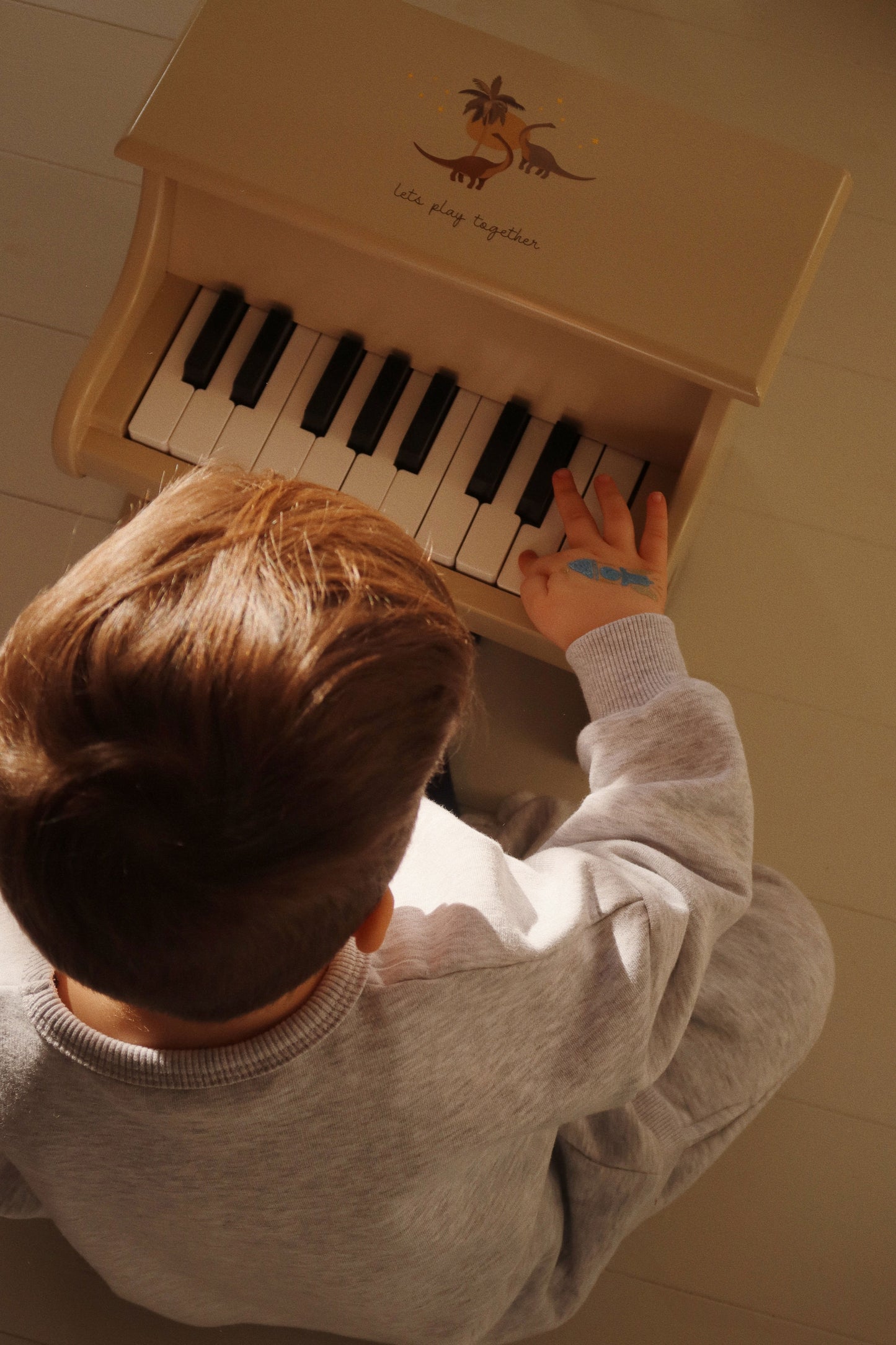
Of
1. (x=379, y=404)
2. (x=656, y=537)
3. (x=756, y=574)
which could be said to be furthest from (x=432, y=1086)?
(x=756, y=574)

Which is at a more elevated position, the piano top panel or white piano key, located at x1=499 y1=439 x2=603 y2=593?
the piano top panel

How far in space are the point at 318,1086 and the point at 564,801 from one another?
0.65 m

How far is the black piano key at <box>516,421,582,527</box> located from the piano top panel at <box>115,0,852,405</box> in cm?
20

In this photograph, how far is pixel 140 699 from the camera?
496mm

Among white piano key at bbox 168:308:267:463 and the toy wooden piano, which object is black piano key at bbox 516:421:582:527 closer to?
the toy wooden piano

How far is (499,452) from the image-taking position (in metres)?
1.17

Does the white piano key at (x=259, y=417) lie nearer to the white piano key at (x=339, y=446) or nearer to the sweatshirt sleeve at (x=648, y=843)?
the white piano key at (x=339, y=446)

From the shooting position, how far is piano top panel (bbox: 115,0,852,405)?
98cm

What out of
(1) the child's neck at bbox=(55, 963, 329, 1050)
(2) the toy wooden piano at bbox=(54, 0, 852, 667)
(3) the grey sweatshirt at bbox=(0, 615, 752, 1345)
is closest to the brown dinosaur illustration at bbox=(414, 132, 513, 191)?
(2) the toy wooden piano at bbox=(54, 0, 852, 667)

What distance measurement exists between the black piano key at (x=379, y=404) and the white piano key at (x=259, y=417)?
0.08 metres

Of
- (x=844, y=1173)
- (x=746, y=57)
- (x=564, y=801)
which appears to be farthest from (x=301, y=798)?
(x=746, y=57)

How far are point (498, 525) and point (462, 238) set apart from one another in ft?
0.95

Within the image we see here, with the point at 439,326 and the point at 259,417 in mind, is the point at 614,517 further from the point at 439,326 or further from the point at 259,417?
the point at 259,417

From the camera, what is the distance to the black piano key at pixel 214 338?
3.80ft
